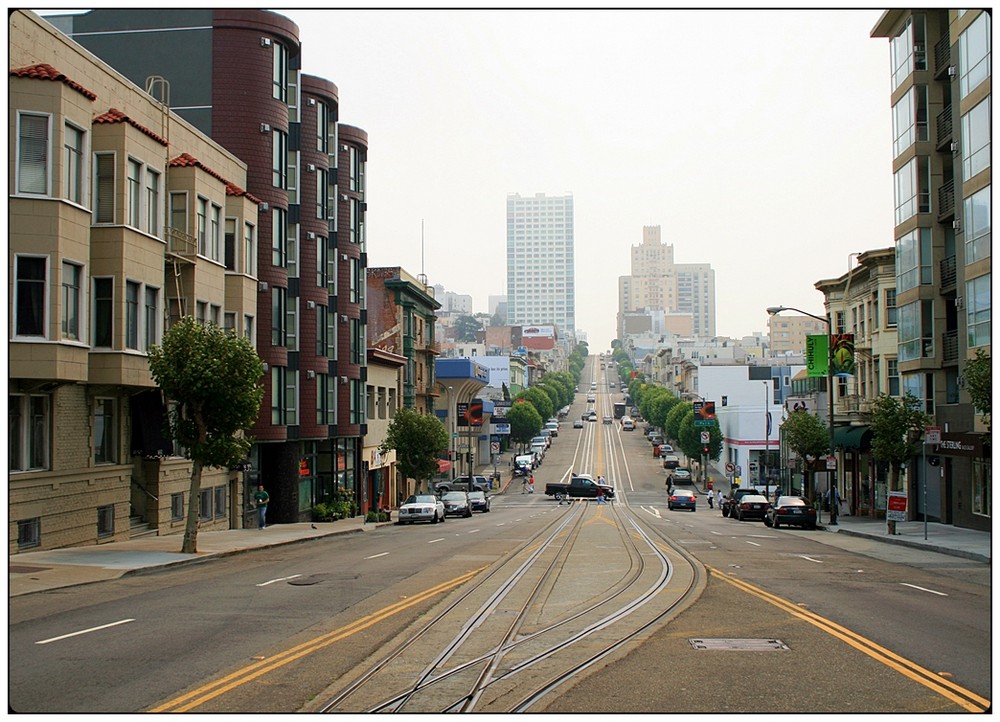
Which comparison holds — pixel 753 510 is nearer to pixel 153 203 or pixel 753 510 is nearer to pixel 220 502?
pixel 220 502

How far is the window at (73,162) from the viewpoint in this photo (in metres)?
23.3

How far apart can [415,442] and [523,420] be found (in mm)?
64630

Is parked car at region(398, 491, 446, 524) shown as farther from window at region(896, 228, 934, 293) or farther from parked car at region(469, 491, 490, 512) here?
window at region(896, 228, 934, 293)

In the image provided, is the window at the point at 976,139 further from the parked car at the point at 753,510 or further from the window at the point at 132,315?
the window at the point at 132,315

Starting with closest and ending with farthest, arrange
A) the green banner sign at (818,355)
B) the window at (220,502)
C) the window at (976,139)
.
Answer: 1. the window at (976,139)
2. the window at (220,502)
3. the green banner sign at (818,355)

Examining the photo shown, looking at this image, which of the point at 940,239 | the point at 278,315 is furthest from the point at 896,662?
the point at 278,315

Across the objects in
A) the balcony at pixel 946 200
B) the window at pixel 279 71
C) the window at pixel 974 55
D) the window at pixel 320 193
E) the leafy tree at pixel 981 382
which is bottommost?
the leafy tree at pixel 981 382

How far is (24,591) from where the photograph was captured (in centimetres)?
1744

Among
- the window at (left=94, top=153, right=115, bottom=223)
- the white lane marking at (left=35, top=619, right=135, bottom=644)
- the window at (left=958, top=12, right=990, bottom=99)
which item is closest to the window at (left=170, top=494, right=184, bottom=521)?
the window at (left=94, top=153, right=115, bottom=223)

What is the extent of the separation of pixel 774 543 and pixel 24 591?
22484 millimetres

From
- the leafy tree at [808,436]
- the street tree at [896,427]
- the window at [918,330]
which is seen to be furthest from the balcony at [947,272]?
the leafy tree at [808,436]

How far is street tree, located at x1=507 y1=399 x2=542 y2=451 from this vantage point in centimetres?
12062

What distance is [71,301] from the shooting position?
23.8m

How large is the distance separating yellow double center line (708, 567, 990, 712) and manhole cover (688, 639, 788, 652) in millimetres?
949
